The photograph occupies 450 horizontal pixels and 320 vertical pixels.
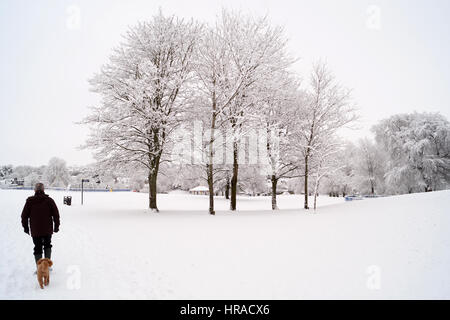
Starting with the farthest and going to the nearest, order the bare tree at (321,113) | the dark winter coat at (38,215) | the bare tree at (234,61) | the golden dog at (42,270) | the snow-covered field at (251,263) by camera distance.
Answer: the bare tree at (321,113)
the bare tree at (234,61)
the dark winter coat at (38,215)
the golden dog at (42,270)
the snow-covered field at (251,263)

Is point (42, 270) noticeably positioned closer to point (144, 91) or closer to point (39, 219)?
point (39, 219)

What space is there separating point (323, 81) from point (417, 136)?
1686 centimetres

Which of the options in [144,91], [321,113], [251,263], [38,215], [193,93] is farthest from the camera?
[321,113]

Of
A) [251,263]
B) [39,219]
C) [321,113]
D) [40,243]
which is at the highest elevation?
[321,113]

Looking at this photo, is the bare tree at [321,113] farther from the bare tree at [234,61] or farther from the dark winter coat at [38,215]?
the dark winter coat at [38,215]

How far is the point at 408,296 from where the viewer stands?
14.9 feet

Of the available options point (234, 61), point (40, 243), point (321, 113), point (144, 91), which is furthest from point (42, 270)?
point (321, 113)

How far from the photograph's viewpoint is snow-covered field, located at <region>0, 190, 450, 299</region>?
4.81 metres

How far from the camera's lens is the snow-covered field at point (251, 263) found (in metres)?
4.81

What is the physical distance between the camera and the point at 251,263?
625 cm

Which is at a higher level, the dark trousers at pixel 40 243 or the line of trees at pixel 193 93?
the line of trees at pixel 193 93

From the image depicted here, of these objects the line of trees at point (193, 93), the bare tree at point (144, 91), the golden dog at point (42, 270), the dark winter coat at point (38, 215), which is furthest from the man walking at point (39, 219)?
the bare tree at point (144, 91)
